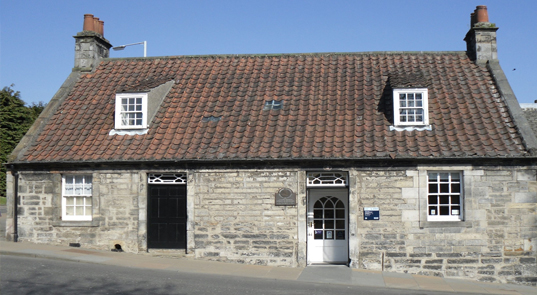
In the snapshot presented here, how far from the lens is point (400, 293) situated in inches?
437

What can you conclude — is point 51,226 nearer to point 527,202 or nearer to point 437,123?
point 437,123

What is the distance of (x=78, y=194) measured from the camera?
15008 millimetres

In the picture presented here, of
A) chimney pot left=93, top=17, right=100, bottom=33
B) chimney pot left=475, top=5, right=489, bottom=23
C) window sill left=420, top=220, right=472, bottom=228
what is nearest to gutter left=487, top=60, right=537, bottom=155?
chimney pot left=475, top=5, right=489, bottom=23

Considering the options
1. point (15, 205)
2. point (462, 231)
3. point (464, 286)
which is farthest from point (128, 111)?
point (464, 286)

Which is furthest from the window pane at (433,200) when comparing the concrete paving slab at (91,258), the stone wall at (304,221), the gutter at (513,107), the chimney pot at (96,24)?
the chimney pot at (96,24)

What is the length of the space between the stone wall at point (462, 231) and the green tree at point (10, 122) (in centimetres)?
2807

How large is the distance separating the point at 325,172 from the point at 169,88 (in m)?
6.50

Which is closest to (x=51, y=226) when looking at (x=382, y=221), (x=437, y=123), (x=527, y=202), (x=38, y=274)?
(x=38, y=274)

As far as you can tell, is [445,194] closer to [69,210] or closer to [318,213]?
[318,213]

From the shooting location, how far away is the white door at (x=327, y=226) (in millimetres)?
14484

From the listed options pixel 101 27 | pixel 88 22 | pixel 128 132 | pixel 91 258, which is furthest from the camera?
pixel 101 27

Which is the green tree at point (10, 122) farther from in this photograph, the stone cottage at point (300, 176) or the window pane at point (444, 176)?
the window pane at point (444, 176)

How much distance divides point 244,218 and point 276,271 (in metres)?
1.81

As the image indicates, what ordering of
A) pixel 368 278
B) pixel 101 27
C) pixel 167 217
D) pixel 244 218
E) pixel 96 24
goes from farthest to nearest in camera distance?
1. pixel 101 27
2. pixel 96 24
3. pixel 167 217
4. pixel 244 218
5. pixel 368 278
